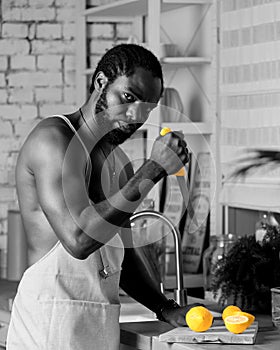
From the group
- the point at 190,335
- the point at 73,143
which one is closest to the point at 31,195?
the point at 73,143

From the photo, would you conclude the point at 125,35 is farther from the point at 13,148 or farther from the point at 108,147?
the point at 108,147

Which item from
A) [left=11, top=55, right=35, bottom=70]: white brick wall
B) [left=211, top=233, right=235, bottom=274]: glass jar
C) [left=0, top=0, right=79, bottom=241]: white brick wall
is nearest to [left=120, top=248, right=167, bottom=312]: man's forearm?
[left=211, top=233, right=235, bottom=274]: glass jar

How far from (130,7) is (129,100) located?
227cm

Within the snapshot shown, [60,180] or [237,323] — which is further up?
[60,180]

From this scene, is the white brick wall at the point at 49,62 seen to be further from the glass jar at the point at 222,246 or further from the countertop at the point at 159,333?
the countertop at the point at 159,333

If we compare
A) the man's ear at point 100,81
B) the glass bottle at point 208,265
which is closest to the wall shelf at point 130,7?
the glass bottle at point 208,265

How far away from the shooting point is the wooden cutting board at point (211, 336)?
2.50 m

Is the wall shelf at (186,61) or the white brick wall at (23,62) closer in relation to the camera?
the wall shelf at (186,61)

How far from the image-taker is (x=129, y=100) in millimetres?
2465

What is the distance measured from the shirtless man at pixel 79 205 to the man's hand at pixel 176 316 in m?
0.21

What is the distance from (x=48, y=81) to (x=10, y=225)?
2.73 feet

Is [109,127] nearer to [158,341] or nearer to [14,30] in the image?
[158,341]

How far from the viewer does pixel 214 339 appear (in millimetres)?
2516

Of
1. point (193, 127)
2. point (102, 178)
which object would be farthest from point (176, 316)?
point (193, 127)
